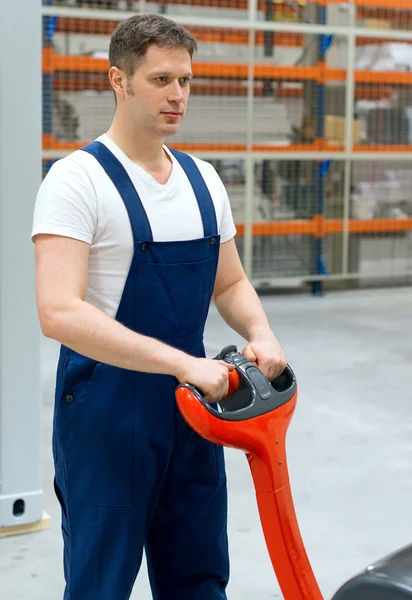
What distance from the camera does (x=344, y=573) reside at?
123 inches

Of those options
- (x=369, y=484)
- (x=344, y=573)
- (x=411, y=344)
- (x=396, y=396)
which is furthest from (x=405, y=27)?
(x=344, y=573)

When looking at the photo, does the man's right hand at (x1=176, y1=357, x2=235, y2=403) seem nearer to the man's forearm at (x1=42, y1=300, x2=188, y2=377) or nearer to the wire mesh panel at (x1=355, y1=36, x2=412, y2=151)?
the man's forearm at (x1=42, y1=300, x2=188, y2=377)

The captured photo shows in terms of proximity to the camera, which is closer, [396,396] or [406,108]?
[396,396]

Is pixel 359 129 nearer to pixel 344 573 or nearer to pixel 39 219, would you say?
pixel 344 573

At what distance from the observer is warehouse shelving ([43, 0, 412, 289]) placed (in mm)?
7488

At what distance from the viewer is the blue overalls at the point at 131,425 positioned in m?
1.80

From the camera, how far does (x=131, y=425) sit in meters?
1.84

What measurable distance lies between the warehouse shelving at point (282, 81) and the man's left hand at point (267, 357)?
18.7 feet

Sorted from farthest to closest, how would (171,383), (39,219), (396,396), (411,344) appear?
(411,344)
(396,396)
(171,383)
(39,219)

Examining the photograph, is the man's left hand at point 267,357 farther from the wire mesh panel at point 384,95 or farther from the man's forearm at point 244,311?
the wire mesh panel at point 384,95

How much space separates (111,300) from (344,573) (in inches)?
68.4

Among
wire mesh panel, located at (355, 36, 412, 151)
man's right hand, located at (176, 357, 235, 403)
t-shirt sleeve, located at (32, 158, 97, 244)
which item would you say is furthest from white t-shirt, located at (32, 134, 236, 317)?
wire mesh panel, located at (355, 36, 412, 151)

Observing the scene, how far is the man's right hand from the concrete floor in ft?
5.00

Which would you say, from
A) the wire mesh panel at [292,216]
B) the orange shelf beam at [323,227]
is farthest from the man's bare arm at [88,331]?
the wire mesh panel at [292,216]
